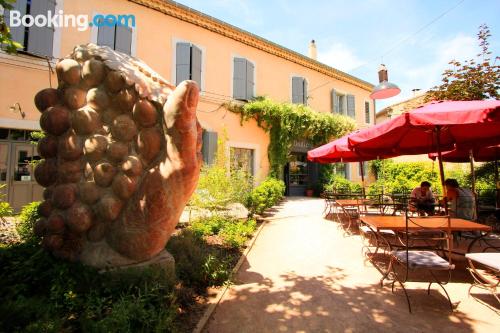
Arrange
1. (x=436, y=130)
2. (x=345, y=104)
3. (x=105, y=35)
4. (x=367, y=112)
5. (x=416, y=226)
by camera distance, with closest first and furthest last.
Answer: (x=416, y=226) < (x=436, y=130) < (x=105, y=35) < (x=345, y=104) < (x=367, y=112)

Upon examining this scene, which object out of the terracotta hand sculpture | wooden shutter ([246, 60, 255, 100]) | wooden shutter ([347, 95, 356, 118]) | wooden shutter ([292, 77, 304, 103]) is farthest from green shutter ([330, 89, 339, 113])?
the terracotta hand sculpture

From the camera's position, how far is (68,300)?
2.12 meters

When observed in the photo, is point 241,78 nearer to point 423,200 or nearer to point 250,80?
point 250,80

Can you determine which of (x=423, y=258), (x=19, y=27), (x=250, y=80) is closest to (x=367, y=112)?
(x=250, y=80)

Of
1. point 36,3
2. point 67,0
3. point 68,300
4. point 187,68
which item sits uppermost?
point 67,0

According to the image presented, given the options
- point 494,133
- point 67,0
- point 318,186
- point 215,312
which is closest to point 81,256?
point 215,312

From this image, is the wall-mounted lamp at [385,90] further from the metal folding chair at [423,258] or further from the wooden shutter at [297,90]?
the wooden shutter at [297,90]

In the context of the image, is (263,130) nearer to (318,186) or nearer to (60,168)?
(318,186)

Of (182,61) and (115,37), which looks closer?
(115,37)

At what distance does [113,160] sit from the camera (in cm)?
265

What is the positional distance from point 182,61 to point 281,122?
4.93 meters

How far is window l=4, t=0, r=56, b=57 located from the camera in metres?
7.25

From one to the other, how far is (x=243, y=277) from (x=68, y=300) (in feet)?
6.84

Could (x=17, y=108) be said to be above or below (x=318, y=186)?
above
